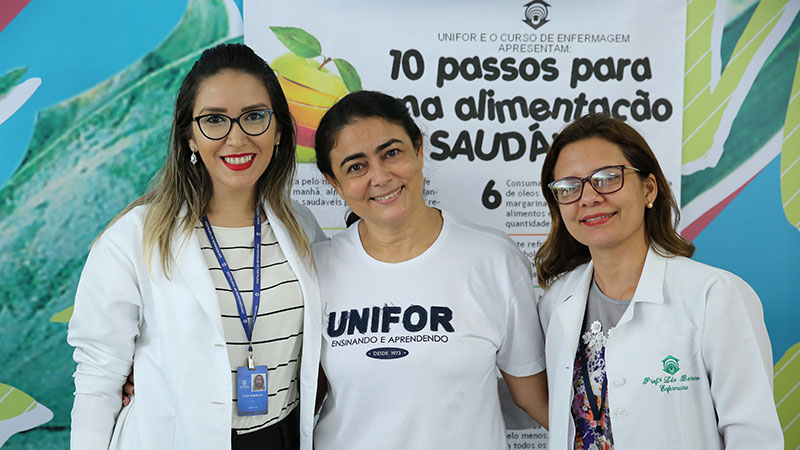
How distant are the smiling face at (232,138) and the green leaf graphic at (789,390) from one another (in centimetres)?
223

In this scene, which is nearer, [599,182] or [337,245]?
[599,182]

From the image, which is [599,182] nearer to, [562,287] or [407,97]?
[562,287]

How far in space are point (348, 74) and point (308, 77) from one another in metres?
0.16

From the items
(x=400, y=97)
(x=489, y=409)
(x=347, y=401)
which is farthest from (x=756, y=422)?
(x=400, y=97)

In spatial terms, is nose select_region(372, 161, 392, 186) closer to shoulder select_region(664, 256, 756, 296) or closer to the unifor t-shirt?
the unifor t-shirt

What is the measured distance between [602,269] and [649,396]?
366 millimetres

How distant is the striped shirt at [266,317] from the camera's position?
1746 mm

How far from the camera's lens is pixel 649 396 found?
5.13 ft

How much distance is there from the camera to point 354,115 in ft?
5.96

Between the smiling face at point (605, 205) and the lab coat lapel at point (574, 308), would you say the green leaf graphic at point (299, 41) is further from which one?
the lab coat lapel at point (574, 308)

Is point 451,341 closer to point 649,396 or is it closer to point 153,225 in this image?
point 649,396

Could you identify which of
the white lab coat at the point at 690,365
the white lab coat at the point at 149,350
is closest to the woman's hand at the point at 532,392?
the white lab coat at the point at 690,365

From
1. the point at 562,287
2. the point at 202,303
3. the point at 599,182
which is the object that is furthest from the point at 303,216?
the point at 599,182

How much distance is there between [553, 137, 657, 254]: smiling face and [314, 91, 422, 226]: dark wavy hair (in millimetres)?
501
